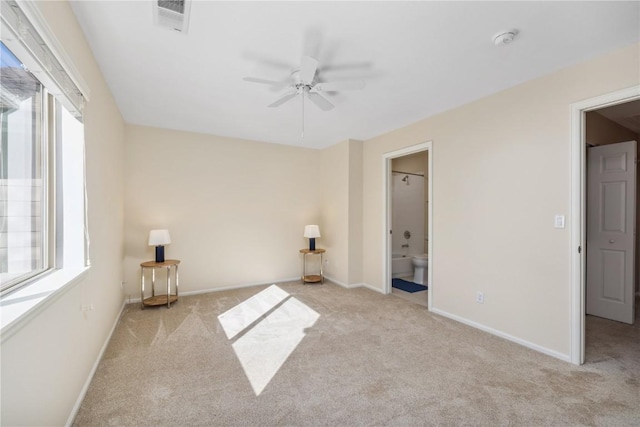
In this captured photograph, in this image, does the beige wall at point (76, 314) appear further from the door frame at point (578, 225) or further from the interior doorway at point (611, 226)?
the interior doorway at point (611, 226)

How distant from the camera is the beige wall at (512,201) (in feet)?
7.68

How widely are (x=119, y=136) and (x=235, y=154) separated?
155 centimetres

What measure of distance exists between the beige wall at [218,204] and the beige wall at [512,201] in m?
2.42

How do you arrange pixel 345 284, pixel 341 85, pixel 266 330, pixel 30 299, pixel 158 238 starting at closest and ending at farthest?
pixel 30 299 → pixel 341 85 → pixel 266 330 → pixel 158 238 → pixel 345 284

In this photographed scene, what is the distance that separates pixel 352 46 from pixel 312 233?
3.12 metres

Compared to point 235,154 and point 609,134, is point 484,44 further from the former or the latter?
point 235,154

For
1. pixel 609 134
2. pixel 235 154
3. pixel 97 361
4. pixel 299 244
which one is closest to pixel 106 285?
pixel 97 361

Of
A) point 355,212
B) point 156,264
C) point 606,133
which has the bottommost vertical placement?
point 156,264

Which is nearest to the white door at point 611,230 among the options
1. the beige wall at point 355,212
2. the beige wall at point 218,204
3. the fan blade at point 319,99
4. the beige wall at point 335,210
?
the beige wall at point 355,212

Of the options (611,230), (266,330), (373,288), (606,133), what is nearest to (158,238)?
(266,330)

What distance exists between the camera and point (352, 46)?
2.06 m

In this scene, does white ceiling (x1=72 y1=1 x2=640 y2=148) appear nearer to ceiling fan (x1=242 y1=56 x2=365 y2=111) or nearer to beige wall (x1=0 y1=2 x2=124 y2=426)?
ceiling fan (x1=242 y1=56 x2=365 y2=111)

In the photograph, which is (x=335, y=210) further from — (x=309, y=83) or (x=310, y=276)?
(x=309, y=83)

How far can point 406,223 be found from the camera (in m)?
5.81
